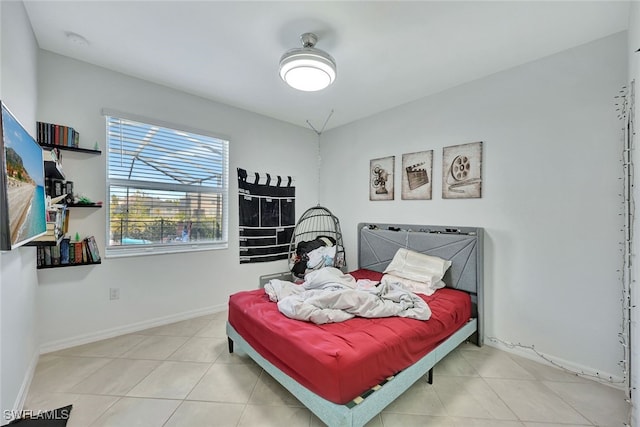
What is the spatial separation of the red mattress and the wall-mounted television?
1413mm

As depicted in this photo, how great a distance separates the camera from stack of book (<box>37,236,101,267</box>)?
89.6 inches

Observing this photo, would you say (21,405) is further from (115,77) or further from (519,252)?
(519,252)

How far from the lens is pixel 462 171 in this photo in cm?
287

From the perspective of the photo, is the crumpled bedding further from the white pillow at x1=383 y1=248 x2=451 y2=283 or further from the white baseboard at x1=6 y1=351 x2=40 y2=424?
the white baseboard at x1=6 y1=351 x2=40 y2=424

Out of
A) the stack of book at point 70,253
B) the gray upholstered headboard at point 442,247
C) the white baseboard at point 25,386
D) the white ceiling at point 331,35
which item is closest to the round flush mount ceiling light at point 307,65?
the white ceiling at point 331,35

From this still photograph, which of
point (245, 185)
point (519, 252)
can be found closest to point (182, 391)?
point (245, 185)

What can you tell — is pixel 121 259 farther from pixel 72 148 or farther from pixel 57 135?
pixel 57 135

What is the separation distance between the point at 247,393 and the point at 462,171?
9.34 ft

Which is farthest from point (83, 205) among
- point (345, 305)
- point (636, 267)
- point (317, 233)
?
point (636, 267)

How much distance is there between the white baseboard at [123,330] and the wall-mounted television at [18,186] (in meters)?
1.36

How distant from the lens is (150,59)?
2486 millimetres

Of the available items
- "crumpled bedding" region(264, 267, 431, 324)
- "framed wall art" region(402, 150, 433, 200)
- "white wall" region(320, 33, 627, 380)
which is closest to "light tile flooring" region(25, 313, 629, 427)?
"white wall" region(320, 33, 627, 380)

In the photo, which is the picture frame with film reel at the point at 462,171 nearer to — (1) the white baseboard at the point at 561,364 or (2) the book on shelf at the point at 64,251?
(1) the white baseboard at the point at 561,364

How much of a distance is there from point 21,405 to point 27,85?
7.25 ft
